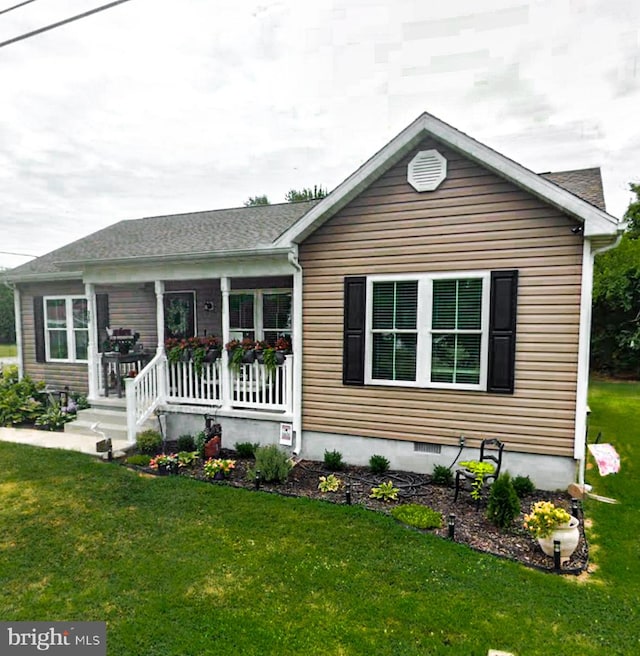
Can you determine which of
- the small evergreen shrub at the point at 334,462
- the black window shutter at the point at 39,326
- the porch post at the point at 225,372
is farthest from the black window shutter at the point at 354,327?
the black window shutter at the point at 39,326

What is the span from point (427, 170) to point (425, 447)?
13.1ft

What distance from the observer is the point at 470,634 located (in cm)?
273

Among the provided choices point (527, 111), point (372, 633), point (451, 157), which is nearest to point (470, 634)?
point (372, 633)

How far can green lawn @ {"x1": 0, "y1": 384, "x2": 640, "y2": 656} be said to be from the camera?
271 cm

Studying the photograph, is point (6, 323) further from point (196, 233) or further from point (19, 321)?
point (196, 233)

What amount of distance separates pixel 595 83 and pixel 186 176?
1986 cm

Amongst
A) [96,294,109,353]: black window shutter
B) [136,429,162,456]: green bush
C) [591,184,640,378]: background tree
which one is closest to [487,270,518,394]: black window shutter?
[136,429,162,456]: green bush

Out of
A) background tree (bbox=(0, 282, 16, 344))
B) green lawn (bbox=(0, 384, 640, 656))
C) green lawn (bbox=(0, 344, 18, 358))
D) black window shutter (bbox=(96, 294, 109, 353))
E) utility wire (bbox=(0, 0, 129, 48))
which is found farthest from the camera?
background tree (bbox=(0, 282, 16, 344))

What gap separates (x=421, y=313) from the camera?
222 inches

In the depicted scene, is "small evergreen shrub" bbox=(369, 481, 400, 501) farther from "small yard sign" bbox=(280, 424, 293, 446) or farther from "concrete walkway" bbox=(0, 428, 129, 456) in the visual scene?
"concrete walkway" bbox=(0, 428, 129, 456)

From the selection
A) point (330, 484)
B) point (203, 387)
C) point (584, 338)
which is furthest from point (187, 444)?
point (584, 338)

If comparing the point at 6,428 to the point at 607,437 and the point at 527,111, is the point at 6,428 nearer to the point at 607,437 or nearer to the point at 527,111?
the point at 607,437

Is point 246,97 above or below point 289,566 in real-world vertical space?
above

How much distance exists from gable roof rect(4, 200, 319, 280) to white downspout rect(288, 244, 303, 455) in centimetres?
74
